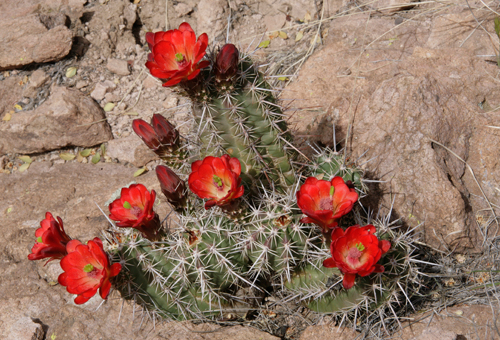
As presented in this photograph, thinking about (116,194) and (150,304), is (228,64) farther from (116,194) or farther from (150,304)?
(116,194)

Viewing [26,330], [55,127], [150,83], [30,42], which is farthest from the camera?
[150,83]

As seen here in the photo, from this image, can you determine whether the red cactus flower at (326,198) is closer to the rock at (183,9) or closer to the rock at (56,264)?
the rock at (56,264)

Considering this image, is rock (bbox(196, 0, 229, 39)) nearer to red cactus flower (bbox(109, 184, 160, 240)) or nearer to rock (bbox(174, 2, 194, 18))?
rock (bbox(174, 2, 194, 18))

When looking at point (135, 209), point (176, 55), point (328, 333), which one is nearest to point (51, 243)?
point (135, 209)

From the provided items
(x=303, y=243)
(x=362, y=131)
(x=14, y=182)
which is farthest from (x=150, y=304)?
(x=14, y=182)

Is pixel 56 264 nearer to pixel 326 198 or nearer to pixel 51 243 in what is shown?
pixel 51 243

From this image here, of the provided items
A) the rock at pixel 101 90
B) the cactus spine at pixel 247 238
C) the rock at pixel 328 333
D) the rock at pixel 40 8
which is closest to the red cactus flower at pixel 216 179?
the cactus spine at pixel 247 238

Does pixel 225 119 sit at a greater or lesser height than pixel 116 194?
greater
